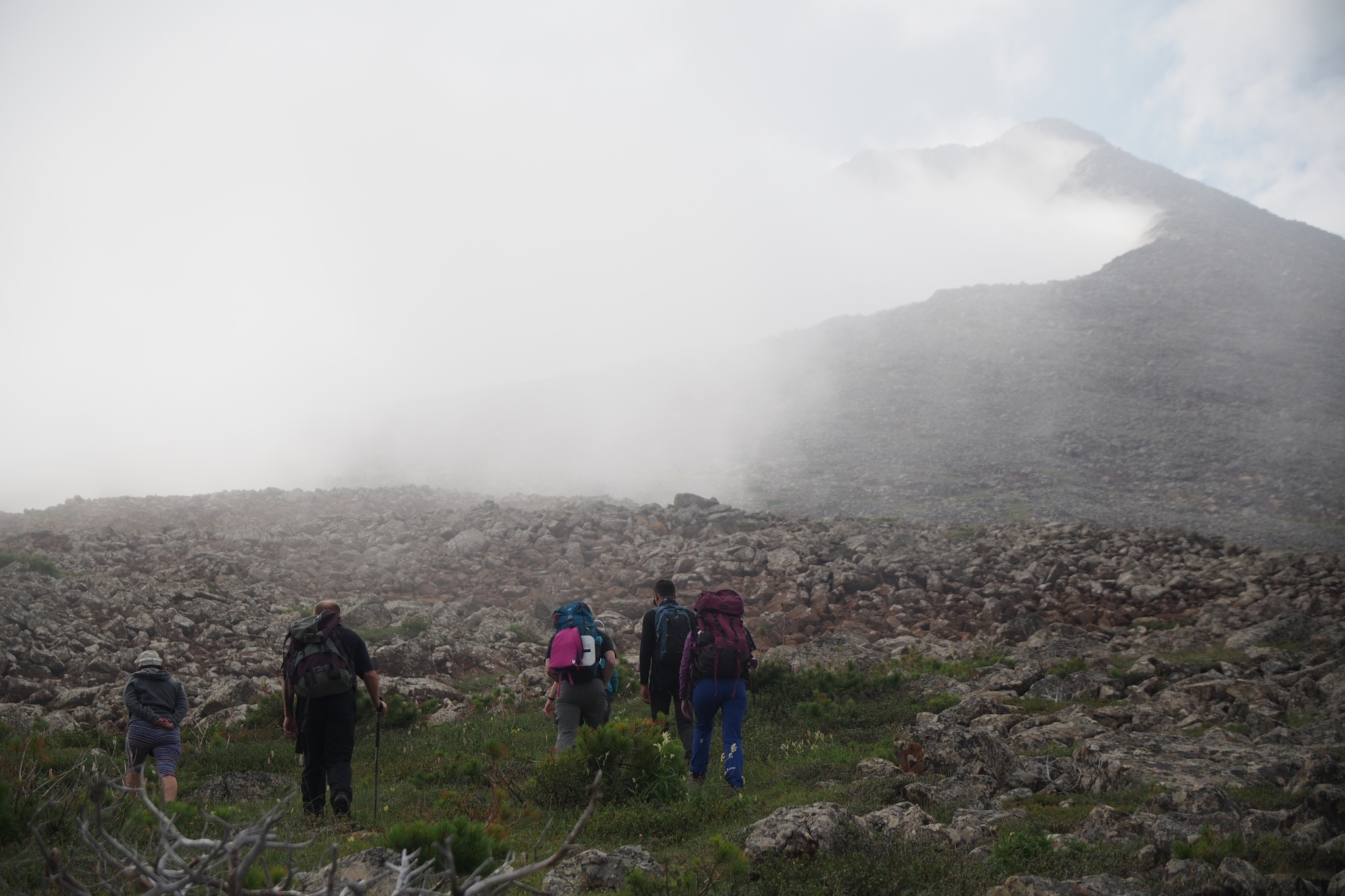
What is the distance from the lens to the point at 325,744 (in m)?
6.88

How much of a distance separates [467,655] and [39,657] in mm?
6437

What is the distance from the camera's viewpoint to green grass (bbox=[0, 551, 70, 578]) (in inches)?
618

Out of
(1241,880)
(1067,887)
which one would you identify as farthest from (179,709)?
(1241,880)

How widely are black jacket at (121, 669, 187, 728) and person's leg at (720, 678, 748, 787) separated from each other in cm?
554

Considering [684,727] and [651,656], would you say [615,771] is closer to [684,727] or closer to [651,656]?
[684,727]

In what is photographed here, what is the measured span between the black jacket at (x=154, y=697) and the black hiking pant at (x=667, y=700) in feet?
15.9

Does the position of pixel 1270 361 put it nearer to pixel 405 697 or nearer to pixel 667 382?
pixel 667 382

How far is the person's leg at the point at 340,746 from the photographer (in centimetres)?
670

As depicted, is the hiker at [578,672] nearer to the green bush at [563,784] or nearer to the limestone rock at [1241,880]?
the green bush at [563,784]

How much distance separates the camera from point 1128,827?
590 centimetres

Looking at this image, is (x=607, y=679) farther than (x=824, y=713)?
No

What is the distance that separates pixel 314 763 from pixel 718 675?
3746 mm

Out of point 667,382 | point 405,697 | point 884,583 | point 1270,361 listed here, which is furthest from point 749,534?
point 1270,361

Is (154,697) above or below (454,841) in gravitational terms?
below
